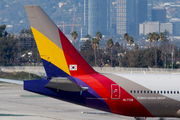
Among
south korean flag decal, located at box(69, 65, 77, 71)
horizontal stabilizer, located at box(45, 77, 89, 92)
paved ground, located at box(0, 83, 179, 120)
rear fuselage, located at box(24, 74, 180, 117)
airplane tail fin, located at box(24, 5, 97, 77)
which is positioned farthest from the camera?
paved ground, located at box(0, 83, 179, 120)

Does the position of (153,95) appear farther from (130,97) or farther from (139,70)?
(139,70)

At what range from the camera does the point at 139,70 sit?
9400 centimetres

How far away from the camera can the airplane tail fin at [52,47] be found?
86.6ft

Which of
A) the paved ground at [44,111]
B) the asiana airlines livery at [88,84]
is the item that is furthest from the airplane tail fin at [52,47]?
the paved ground at [44,111]

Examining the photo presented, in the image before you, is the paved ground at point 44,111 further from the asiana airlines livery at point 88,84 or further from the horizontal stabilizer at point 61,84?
the horizontal stabilizer at point 61,84

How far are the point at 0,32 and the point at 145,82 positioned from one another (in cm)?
12584

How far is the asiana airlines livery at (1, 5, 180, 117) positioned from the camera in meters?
26.5

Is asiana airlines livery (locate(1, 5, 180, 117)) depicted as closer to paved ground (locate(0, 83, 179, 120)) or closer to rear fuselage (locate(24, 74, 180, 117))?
rear fuselage (locate(24, 74, 180, 117))

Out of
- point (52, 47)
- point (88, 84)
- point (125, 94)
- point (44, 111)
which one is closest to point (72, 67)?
point (88, 84)

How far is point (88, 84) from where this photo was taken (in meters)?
27.2

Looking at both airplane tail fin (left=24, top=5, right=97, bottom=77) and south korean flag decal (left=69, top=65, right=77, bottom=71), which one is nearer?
airplane tail fin (left=24, top=5, right=97, bottom=77)

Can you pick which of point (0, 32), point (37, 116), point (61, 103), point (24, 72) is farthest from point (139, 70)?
point (0, 32)

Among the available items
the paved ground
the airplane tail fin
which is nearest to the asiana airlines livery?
the airplane tail fin

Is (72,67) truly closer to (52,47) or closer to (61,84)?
(61,84)
